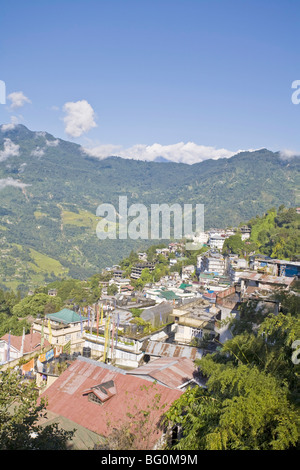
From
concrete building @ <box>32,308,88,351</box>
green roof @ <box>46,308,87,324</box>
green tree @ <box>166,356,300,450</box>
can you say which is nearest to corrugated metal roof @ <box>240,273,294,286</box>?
concrete building @ <box>32,308,88,351</box>

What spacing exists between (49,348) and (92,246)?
134m

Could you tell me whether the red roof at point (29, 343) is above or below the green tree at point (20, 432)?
below

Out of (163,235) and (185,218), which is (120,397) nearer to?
(163,235)

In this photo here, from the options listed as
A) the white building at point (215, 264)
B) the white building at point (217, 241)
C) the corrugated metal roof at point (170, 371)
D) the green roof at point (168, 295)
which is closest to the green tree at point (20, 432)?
the corrugated metal roof at point (170, 371)

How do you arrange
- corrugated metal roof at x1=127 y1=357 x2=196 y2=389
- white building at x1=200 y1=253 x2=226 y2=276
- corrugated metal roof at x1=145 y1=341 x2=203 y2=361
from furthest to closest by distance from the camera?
white building at x1=200 y1=253 x2=226 y2=276 < corrugated metal roof at x1=145 y1=341 x2=203 y2=361 < corrugated metal roof at x1=127 y1=357 x2=196 y2=389

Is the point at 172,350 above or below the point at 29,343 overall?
above

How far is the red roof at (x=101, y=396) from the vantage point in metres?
10.3

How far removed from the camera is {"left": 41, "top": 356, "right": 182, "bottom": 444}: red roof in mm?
10261

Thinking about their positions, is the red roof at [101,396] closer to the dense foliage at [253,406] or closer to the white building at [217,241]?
the dense foliage at [253,406]

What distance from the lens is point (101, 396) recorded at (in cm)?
1110

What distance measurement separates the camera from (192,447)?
22.9 ft

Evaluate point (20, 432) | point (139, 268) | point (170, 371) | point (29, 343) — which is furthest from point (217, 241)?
point (20, 432)

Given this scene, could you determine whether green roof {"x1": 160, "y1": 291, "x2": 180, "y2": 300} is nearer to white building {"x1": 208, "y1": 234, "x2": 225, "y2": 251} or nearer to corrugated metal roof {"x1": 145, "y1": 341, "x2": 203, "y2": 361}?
corrugated metal roof {"x1": 145, "y1": 341, "x2": 203, "y2": 361}

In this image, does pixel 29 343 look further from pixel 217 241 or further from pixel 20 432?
pixel 217 241
